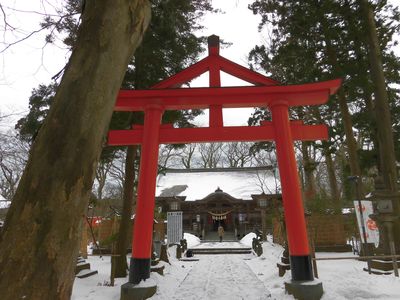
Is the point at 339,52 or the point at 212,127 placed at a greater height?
the point at 339,52

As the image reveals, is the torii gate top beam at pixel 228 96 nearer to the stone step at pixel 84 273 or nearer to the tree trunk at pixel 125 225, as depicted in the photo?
the tree trunk at pixel 125 225

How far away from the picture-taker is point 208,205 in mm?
26016

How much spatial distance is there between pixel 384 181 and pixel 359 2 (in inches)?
238

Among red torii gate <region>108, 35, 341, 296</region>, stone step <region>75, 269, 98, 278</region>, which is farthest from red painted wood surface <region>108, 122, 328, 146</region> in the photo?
stone step <region>75, 269, 98, 278</region>

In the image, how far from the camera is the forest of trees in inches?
68.6

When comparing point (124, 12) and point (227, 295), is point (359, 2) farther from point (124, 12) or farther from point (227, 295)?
point (124, 12)

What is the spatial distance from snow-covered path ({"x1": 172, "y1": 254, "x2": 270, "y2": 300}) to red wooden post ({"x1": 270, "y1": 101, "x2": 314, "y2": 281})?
3.94 feet

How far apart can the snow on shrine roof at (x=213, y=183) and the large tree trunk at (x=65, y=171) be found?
23187 mm

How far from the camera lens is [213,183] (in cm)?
2833

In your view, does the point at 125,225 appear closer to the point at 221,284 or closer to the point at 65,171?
the point at 221,284

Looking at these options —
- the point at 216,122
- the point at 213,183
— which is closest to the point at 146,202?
the point at 216,122

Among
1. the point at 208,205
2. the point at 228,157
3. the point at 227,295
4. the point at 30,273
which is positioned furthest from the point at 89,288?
the point at 228,157

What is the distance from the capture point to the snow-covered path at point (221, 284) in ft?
24.0

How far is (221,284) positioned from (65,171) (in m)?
7.92
